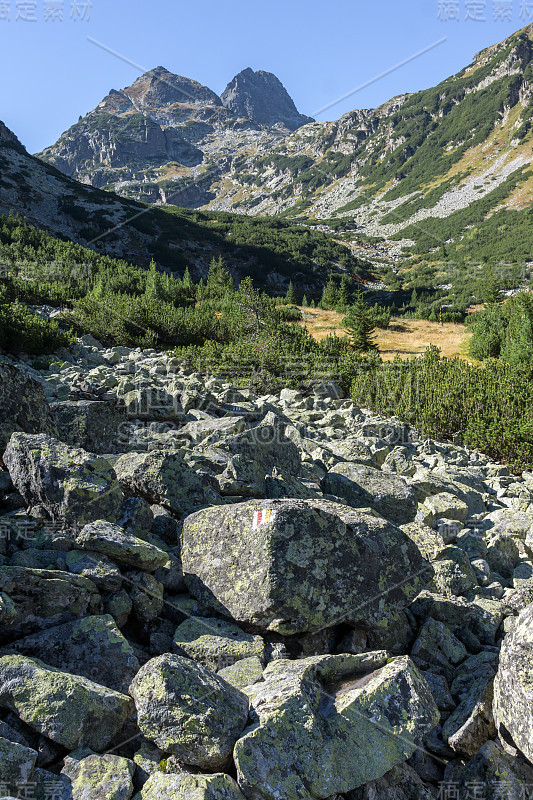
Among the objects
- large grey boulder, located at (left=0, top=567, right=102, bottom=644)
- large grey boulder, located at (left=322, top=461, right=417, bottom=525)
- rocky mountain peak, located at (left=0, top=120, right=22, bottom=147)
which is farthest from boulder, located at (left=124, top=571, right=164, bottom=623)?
rocky mountain peak, located at (left=0, top=120, right=22, bottom=147)

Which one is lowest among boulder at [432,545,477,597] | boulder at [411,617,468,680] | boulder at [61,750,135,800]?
boulder at [411,617,468,680]

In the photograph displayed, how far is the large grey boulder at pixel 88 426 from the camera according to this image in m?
5.27

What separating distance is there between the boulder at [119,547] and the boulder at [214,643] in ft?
1.59

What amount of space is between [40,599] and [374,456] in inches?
247

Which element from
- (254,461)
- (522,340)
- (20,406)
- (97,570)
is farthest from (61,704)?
(522,340)

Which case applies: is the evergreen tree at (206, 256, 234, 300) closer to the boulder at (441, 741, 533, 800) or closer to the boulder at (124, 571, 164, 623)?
the boulder at (124, 571, 164, 623)

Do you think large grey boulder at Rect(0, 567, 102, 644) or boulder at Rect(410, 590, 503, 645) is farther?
boulder at Rect(410, 590, 503, 645)

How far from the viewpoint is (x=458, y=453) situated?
10234 mm

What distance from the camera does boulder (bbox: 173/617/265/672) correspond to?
294 centimetres

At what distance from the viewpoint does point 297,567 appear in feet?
10.4

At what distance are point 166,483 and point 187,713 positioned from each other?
91.5 inches

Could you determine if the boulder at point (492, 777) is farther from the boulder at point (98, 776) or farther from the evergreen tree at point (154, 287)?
the evergreen tree at point (154, 287)

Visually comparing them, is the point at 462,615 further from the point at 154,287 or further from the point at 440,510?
the point at 154,287

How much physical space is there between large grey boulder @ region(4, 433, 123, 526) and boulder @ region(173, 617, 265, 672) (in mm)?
1157
